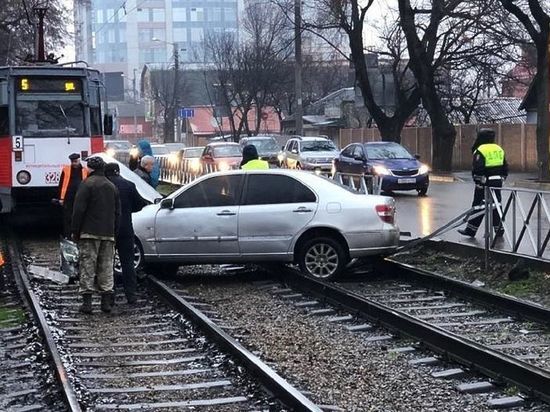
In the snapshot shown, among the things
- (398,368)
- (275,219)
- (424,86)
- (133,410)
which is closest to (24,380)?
(133,410)

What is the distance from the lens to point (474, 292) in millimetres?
12219

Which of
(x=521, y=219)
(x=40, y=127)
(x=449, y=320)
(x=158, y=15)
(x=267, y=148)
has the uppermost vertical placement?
(x=158, y=15)

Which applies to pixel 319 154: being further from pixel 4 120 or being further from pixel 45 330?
pixel 45 330

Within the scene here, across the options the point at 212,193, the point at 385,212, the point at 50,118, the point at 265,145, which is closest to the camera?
the point at 385,212

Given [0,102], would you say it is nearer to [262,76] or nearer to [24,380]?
[24,380]

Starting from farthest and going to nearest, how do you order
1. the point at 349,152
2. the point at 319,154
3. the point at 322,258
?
the point at 319,154, the point at 349,152, the point at 322,258

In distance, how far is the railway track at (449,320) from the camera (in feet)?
26.4

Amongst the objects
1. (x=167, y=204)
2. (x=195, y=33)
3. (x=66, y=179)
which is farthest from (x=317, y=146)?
(x=195, y=33)

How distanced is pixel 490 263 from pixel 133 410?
26.3 feet

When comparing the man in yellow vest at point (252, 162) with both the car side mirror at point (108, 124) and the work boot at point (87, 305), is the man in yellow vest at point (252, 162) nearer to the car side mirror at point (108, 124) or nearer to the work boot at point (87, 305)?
the work boot at point (87, 305)

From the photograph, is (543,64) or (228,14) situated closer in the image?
(543,64)

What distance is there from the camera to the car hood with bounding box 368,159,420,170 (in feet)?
95.8

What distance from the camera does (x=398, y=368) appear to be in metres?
8.71

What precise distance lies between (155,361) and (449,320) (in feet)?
12.0
